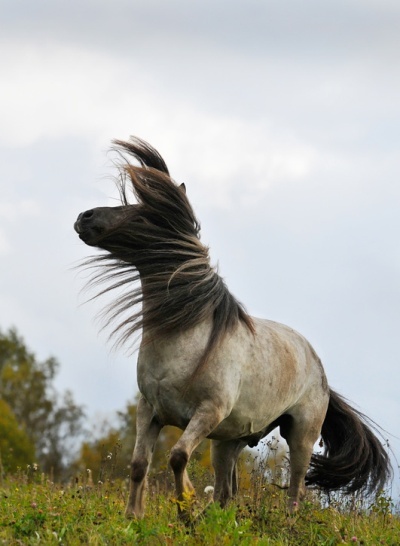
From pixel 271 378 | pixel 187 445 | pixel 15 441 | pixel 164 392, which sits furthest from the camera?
pixel 15 441

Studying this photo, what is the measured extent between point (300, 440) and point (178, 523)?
277 cm

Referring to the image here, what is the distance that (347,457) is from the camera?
11.6 metres

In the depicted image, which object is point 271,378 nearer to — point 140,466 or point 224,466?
point 224,466

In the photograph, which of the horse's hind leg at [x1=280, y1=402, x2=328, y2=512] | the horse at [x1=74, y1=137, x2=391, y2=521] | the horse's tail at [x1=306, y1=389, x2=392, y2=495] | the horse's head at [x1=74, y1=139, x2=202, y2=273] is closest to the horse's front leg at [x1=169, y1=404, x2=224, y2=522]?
the horse at [x1=74, y1=137, x2=391, y2=521]

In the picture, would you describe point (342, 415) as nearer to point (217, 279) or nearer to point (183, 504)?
point (217, 279)

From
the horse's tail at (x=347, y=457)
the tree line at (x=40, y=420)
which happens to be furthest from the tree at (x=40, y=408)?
the horse's tail at (x=347, y=457)

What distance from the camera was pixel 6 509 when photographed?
9031 mm

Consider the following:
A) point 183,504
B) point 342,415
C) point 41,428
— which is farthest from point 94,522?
point 41,428

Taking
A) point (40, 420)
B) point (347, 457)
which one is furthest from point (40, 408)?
point (347, 457)

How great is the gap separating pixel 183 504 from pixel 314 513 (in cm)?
176

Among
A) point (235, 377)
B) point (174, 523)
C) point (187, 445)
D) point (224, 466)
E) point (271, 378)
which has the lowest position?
point (174, 523)

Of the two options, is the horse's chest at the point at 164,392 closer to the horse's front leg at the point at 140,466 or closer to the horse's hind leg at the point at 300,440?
the horse's front leg at the point at 140,466

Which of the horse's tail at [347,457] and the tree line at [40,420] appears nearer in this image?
the horse's tail at [347,457]

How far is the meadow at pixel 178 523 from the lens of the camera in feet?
24.9
